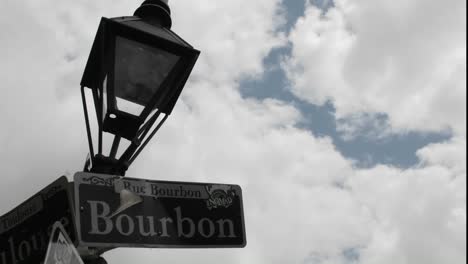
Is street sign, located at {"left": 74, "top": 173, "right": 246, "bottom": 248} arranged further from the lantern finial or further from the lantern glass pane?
the lantern finial

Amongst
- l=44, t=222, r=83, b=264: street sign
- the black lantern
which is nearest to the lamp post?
the black lantern

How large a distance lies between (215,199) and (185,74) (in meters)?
1.04

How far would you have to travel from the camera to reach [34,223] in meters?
2.76

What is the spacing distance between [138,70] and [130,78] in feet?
0.25

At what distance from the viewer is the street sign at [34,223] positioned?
2.67 m

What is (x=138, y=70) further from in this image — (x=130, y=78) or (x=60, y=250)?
(x=60, y=250)

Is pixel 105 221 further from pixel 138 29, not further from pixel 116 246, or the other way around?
pixel 138 29

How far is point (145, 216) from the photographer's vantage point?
112 inches

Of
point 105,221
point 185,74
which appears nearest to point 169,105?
point 185,74

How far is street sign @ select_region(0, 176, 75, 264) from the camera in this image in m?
2.67

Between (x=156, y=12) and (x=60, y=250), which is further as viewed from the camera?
(x=156, y=12)

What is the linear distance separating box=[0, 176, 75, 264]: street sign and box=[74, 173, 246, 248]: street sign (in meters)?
0.08

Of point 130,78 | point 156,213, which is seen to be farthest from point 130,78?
point 156,213

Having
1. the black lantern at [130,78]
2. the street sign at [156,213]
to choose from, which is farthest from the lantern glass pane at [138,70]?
the street sign at [156,213]
